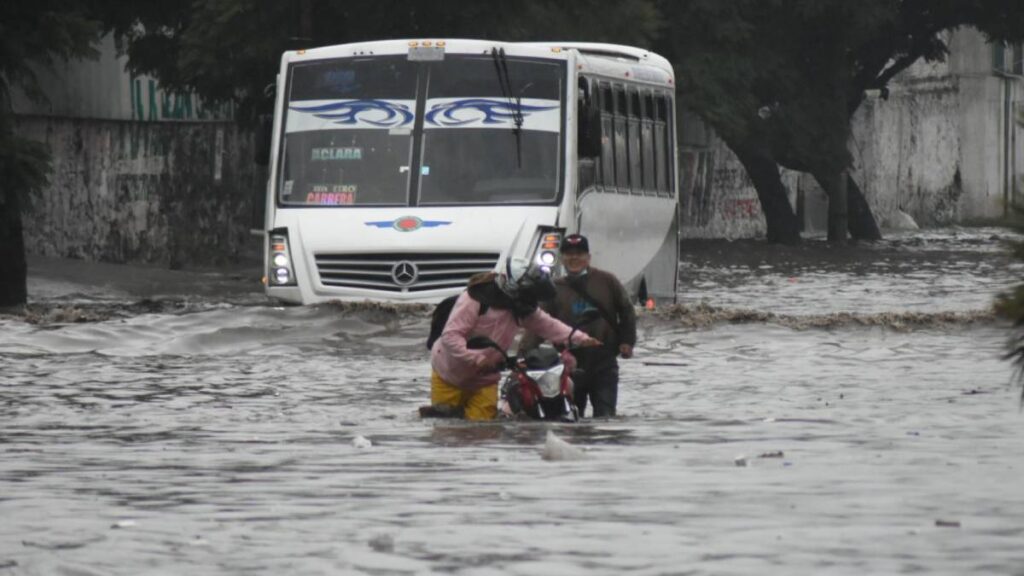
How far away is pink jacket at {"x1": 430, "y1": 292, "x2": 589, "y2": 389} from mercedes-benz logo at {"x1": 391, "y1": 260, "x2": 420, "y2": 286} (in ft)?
24.4

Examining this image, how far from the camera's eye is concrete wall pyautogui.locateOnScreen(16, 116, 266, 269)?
3612cm

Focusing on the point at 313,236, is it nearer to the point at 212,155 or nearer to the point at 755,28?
the point at 212,155

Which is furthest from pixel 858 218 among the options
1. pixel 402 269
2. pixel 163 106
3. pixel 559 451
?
pixel 559 451

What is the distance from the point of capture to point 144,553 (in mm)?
8398

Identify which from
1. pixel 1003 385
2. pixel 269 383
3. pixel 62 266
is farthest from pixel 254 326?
pixel 62 266

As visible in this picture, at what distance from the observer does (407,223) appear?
72.7 feet

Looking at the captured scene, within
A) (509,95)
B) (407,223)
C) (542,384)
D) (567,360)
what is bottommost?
(542,384)

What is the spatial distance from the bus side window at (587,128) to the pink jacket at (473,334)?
807cm

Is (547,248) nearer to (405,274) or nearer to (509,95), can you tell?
(405,274)

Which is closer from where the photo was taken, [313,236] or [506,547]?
[506,547]

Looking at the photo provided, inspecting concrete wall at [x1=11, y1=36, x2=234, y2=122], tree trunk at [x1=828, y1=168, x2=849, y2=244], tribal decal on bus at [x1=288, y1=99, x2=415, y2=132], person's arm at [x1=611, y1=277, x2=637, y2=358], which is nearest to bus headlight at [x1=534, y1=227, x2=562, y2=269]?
tribal decal on bus at [x1=288, y1=99, x2=415, y2=132]

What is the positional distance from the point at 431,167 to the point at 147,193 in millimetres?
16132

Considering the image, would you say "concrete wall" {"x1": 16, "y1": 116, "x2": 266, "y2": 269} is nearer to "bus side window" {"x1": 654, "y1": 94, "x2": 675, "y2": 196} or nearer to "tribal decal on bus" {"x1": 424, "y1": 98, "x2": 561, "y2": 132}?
"bus side window" {"x1": 654, "y1": 94, "x2": 675, "y2": 196}

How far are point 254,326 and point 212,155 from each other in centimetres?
1678
